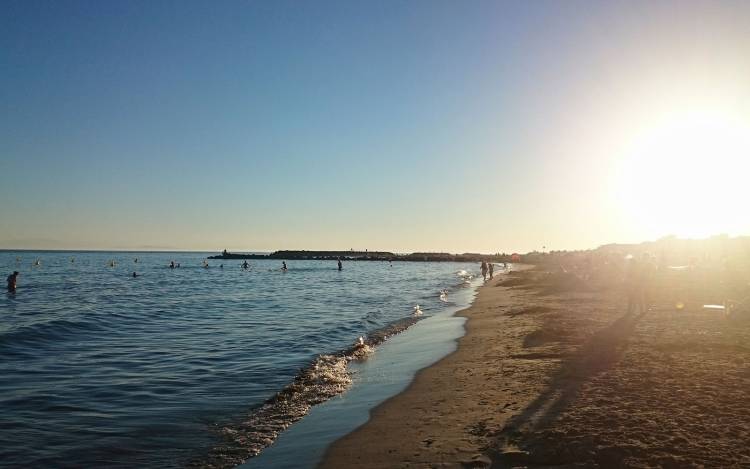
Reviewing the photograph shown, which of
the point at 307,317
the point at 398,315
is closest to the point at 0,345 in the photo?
the point at 307,317

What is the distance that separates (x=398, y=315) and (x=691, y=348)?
52.4 feet

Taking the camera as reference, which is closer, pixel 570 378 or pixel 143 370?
pixel 570 378

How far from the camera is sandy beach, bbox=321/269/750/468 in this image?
20.7ft

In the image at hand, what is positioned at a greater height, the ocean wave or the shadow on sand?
the shadow on sand

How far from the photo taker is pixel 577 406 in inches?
319

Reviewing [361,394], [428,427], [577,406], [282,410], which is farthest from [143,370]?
[577,406]

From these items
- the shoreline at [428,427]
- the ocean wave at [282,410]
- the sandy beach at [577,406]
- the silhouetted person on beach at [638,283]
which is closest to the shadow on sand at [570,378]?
the sandy beach at [577,406]

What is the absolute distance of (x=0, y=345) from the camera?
1720 cm

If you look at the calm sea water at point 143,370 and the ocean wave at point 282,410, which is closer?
the ocean wave at point 282,410

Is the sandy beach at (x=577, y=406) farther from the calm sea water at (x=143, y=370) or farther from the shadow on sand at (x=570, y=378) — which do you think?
the calm sea water at (x=143, y=370)

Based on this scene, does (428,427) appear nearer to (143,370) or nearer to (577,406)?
(577,406)

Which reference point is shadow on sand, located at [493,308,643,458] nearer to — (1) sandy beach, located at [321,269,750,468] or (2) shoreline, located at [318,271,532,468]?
(1) sandy beach, located at [321,269,750,468]

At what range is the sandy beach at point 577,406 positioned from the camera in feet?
20.7

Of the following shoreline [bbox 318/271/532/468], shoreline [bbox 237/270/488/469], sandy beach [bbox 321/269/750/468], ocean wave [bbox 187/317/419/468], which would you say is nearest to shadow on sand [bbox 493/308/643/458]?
sandy beach [bbox 321/269/750/468]
